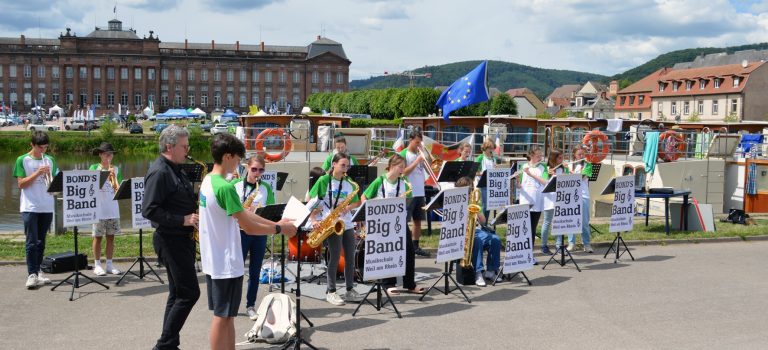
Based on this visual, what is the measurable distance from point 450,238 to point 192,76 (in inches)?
5560

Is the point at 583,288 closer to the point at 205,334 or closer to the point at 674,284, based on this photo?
the point at 674,284

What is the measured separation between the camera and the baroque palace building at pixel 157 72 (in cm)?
13888

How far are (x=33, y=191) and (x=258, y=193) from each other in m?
3.46

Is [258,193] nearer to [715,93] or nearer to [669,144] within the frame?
[669,144]

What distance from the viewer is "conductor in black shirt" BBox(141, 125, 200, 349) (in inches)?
278

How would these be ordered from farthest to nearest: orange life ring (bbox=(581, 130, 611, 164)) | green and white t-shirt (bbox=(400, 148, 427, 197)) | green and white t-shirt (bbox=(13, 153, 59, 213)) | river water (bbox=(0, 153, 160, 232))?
river water (bbox=(0, 153, 160, 232)) → orange life ring (bbox=(581, 130, 611, 164)) → green and white t-shirt (bbox=(400, 148, 427, 197)) → green and white t-shirt (bbox=(13, 153, 59, 213))

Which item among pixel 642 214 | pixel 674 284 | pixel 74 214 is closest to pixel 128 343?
pixel 74 214

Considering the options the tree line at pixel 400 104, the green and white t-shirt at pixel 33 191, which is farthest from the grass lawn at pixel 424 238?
the tree line at pixel 400 104

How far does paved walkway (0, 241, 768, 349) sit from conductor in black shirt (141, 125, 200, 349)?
4.03 feet

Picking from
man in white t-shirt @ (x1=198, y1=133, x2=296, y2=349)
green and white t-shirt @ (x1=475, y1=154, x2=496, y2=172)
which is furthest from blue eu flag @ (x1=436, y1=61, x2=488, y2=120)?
man in white t-shirt @ (x1=198, y1=133, x2=296, y2=349)

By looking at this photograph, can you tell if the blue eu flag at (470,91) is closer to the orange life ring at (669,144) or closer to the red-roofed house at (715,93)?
the orange life ring at (669,144)

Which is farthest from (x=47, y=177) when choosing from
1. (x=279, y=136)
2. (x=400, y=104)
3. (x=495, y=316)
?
(x=400, y=104)

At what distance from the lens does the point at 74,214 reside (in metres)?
11.0

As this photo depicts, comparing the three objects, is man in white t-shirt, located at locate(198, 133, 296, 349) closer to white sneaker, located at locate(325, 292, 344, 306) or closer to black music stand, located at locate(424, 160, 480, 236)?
white sneaker, located at locate(325, 292, 344, 306)
